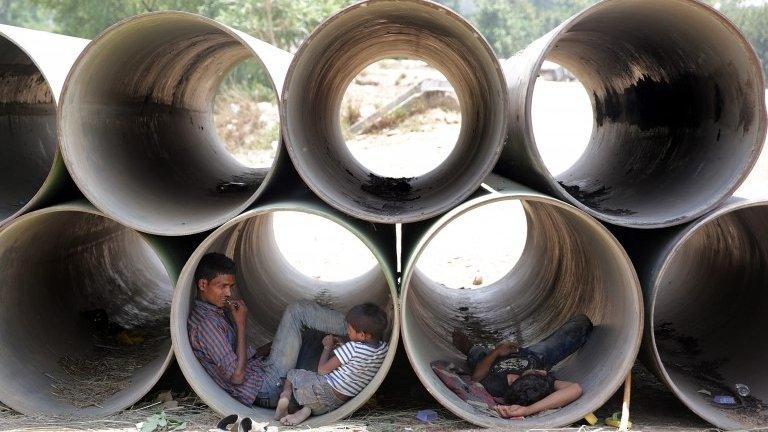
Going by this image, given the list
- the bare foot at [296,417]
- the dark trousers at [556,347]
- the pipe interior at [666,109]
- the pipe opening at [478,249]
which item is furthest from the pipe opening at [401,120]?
the bare foot at [296,417]

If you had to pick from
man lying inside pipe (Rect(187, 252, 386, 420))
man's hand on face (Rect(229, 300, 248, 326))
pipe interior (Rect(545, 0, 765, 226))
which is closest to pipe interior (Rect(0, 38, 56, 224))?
man lying inside pipe (Rect(187, 252, 386, 420))

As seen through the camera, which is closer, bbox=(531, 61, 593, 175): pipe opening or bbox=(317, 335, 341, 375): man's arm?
bbox=(317, 335, 341, 375): man's arm

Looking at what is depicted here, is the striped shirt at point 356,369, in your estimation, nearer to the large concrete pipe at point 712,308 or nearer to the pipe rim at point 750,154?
the pipe rim at point 750,154

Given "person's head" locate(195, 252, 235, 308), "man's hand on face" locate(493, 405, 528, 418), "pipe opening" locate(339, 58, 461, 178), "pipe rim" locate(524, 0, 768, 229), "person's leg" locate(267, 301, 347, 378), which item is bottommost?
"man's hand on face" locate(493, 405, 528, 418)

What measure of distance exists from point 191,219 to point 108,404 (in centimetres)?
115

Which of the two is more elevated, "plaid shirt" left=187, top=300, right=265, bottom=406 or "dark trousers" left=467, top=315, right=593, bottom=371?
"plaid shirt" left=187, top=300, right=265, bottom=406

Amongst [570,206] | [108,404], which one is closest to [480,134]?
[570,206]

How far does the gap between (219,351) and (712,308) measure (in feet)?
10.9

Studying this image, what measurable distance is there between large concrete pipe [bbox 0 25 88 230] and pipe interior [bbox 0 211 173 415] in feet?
1.14

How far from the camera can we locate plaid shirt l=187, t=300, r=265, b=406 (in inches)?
171

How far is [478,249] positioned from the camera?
9.30m

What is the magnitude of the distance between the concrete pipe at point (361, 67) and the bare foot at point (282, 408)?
109 cm

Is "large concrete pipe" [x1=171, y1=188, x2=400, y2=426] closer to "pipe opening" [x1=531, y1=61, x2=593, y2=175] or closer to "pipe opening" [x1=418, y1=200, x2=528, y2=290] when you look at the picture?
"pipe opening" [x1=418, y1=200, x2=528, y2=290]

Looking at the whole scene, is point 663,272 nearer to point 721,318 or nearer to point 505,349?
point 505,349
